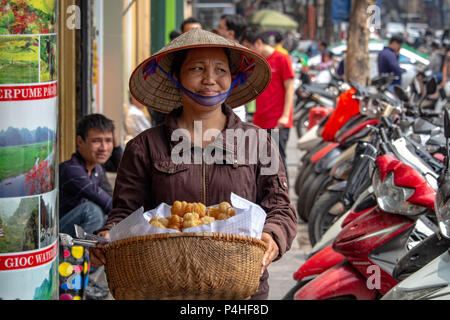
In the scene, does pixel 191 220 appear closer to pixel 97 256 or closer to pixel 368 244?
pixel 97 256

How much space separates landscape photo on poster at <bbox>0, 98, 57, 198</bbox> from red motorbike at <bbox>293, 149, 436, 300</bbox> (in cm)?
185

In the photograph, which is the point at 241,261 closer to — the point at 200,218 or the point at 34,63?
the point at 200,218

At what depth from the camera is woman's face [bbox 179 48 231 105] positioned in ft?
9.80

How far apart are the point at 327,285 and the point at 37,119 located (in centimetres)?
207

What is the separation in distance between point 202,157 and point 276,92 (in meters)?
5.57

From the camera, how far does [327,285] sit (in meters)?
4.45

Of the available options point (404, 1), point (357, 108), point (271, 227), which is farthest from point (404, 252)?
point (404, 1)

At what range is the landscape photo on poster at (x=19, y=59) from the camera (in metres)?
2.91

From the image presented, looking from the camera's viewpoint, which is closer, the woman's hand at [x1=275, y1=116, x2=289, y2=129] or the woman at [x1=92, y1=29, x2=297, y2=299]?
the woman at [x1=92, y1=29, x2=297, y2=299]

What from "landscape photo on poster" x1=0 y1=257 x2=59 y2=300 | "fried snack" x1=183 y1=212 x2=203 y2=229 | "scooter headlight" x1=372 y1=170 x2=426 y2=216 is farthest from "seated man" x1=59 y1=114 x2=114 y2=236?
"fried snack" x1=183 y1=212 x2=203 y2=229

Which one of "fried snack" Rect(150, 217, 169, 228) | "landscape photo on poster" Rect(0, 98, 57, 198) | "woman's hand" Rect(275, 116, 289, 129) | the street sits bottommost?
the street

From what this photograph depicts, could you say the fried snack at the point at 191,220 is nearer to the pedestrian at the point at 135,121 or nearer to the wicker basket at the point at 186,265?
the wicker basket at the point at 186,265

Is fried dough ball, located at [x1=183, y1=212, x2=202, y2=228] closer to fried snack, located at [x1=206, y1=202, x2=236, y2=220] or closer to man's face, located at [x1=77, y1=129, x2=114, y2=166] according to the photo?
fried snack, located at [x1=206, y1=202, x2=236, y2=220]

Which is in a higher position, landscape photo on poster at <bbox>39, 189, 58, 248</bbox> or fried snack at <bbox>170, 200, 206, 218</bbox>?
fried snack at <bbox>170, 200, 206, 218</bbox>
